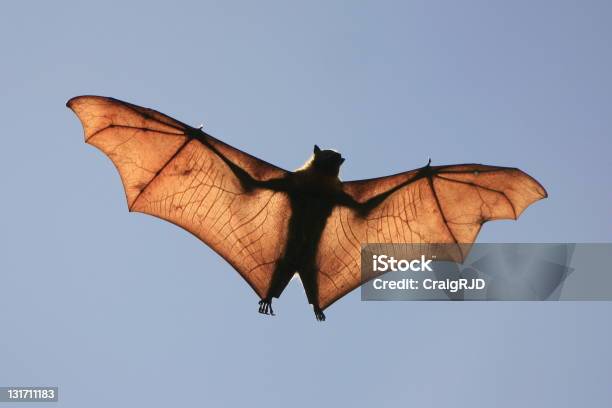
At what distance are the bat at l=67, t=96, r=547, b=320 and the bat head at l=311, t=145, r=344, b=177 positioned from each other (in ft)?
0.12

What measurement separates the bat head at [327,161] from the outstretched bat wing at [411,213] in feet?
2.35

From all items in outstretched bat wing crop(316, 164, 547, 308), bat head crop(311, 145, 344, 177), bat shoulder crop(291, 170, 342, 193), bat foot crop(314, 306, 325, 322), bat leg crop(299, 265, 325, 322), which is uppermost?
bat head crop(311, 145, 344, 177)

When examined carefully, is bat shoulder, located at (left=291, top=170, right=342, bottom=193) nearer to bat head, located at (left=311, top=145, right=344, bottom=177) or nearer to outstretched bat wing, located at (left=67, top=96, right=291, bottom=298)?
bat head, located at (left=311, top=145, right=344, bottom=177)

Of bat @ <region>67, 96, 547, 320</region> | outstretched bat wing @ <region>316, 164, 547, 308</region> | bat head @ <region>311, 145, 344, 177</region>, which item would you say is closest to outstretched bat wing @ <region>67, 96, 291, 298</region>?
bat @ <region>67, 96, 547, 320</region>

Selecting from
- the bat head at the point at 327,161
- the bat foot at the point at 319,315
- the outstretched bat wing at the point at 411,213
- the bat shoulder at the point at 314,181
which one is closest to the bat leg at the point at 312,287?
the bat foot at the point at 319,315

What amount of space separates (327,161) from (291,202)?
1.14 metres

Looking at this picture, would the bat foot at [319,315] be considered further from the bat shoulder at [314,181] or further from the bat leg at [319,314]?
the bat shoulder at [314,181]

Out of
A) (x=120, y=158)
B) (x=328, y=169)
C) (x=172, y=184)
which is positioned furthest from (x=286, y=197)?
(x=120, y=158)

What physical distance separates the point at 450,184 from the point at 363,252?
1931mm

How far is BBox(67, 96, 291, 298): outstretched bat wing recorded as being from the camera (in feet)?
40.8

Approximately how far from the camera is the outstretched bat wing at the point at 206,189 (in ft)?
40.8

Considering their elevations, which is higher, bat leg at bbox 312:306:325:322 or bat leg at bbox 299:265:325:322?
bat leg at bbox 299:265:325:322

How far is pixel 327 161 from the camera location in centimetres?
1202

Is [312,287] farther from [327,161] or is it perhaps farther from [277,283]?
[327,161]
